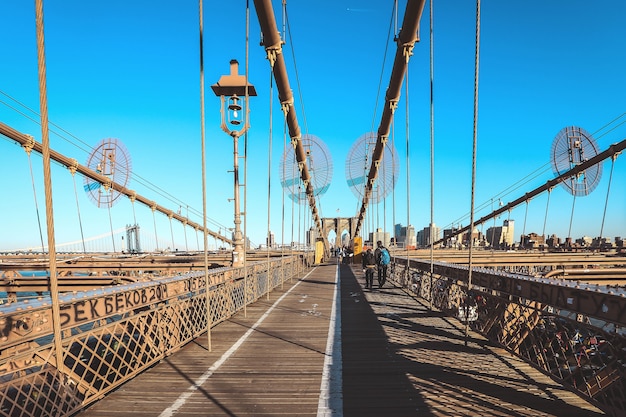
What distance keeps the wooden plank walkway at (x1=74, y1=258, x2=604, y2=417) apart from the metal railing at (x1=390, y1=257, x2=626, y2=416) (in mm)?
260

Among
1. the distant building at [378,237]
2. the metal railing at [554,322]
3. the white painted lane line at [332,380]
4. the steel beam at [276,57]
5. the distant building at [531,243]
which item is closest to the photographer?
the metal railing at [554,322]

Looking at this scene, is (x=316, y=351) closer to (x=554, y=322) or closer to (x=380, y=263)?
(x=554, y=322)

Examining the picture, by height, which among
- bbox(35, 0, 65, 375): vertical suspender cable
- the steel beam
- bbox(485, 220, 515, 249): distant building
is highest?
the steel beam

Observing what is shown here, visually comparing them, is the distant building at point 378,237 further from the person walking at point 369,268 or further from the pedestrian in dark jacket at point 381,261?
the pedestrian in dark jacket at point 381,261

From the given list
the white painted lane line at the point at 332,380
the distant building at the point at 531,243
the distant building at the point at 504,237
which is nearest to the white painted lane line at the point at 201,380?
the white painted lane line at the point at 332,380

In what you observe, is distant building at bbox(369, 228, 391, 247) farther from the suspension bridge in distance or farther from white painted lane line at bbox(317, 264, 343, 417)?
white painted lane line at bbox(317, 264, 343, 417)

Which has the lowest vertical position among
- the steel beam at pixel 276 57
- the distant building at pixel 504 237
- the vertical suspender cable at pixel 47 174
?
the distant building at pixel 504 237

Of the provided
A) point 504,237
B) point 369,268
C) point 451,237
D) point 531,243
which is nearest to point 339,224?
point 451,237

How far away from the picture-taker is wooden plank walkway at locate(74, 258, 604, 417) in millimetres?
4133

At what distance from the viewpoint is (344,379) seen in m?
5.05

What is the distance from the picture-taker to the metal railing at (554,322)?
3.67 metres

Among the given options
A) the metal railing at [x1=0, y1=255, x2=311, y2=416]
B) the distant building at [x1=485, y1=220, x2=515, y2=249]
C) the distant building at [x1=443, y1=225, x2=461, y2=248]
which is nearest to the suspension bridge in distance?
the metal railing at [x1=0, y1=255, x2=311, y2=416]

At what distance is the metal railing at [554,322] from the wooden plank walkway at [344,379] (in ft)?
0.85

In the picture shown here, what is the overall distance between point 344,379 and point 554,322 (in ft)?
11.2
